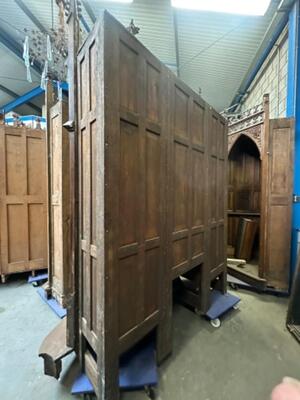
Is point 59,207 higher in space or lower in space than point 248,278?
higher

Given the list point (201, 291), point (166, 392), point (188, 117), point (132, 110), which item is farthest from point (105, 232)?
point (201, 291)

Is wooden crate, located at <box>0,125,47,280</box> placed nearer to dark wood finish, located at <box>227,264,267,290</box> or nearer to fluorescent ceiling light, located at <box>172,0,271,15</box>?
fluorescent ceiling light, located at <box>172,0,271,15</box>

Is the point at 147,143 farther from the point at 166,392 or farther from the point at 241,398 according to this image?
the point at 241,398

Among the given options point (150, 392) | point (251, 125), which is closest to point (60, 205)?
point (150, 392)

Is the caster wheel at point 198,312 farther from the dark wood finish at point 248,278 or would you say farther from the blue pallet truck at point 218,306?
the dark wood finish at point 248,278

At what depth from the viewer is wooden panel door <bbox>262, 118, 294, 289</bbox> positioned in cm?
280

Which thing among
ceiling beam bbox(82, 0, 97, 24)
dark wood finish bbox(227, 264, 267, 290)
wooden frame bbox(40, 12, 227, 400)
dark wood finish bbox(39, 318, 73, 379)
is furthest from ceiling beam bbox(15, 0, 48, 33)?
dark wood finish bbox(227, 264, 267, 290)

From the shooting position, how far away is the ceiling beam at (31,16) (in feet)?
10.3

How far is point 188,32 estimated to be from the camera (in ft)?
11.0

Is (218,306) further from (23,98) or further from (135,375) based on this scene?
(23,98)

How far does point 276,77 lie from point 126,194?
3.84m

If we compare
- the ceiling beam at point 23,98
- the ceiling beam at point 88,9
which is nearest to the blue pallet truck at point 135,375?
the ceiling beam at point 88,9

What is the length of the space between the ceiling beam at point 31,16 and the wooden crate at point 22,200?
1936mm

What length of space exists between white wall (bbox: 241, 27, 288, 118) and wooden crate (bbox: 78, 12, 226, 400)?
229cm
